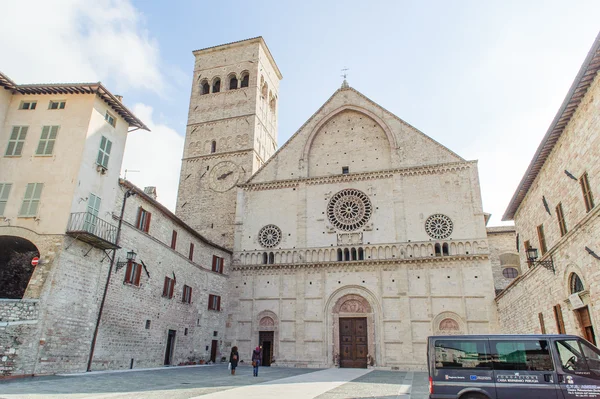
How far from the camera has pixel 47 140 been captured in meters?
17.0

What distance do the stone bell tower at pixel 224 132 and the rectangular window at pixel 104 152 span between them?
46.0 feet

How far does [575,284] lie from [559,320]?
188cm

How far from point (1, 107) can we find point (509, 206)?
22.5m

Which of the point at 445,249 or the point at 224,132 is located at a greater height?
the point at 224,132

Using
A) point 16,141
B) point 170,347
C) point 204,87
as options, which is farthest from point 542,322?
point 204,87

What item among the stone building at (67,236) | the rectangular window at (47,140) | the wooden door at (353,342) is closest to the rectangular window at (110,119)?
the stone building at (67,236)

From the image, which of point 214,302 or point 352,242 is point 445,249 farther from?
point 214,302

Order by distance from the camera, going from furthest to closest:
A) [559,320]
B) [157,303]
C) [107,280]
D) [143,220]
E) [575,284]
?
[157,303] < [143,220] < [107,280] < [559,320] < [575,284]

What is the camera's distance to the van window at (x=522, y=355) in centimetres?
824

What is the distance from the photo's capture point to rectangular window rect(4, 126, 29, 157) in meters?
16.9

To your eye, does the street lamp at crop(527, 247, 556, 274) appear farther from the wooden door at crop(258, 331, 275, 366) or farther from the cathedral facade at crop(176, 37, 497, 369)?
the wooden door at crop(258, 331, 275, 366)

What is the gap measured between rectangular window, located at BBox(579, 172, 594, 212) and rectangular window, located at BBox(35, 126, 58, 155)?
1875cm

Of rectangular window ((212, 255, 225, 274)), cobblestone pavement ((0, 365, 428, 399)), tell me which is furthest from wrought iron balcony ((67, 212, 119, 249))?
rectangular window ((212, 255, 225, 274))

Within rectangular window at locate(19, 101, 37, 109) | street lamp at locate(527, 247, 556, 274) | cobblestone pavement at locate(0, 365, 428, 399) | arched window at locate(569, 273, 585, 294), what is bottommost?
cobblestone pavement at locate(0, 365, 428, 399)
